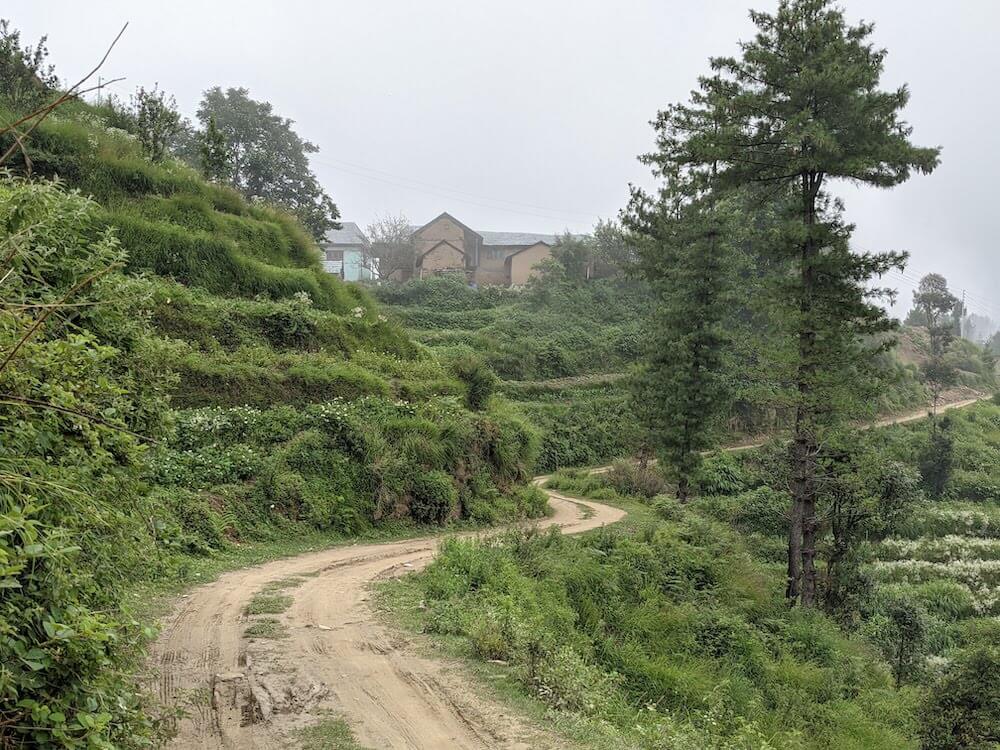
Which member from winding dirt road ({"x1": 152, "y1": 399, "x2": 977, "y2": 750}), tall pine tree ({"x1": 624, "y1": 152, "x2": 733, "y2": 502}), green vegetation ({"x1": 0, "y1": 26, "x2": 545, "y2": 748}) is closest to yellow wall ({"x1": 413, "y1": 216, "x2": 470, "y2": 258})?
green vegetation ({"x1": 0, "y1": 26, "x2": 545, "y2": 748})

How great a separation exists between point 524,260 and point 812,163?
47923 millimetres

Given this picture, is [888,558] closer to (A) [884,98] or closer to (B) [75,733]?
(A) [884,98]

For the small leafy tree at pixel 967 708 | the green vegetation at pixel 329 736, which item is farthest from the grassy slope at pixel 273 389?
the small leafy tree at pixel 967 708

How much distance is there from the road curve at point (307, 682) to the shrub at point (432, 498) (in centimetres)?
726

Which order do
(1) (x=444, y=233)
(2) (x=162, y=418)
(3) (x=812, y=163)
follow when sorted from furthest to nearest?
(1) (x=444, y=233) → (3) (x=812, y=163) → (2) (x=162, y=418)

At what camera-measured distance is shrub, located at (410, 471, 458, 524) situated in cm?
1689

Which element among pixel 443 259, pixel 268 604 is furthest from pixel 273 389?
pixel 443 259

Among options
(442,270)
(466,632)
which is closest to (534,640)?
(466,632)

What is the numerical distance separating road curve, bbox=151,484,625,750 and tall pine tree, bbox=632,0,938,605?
12434 mm

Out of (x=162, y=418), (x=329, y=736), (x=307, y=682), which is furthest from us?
(x=307, y=682)

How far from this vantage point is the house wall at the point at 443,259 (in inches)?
2447

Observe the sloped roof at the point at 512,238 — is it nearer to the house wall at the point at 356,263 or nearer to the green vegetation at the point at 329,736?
A: the house wall at the point at 356,263

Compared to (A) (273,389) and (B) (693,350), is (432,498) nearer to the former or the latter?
(A) (273,389)

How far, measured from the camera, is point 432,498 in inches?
677
